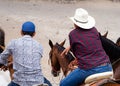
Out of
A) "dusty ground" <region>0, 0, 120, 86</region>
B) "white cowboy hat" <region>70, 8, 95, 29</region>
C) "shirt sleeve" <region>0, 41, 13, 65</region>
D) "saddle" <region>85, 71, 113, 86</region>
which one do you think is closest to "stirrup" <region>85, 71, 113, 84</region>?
"saddle" <region>85, 71, 113, 86</region>

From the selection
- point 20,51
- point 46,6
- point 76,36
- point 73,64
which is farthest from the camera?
point 46,6

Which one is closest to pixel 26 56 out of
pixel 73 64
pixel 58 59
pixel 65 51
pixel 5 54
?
pixel 5 54

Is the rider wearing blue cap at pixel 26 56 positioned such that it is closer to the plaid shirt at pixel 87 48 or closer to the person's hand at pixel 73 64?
the plaid shirt at pixel 87 48

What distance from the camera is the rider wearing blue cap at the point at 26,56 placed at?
749 cm

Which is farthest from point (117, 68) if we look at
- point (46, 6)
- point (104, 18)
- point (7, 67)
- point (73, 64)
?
point (46, 6)

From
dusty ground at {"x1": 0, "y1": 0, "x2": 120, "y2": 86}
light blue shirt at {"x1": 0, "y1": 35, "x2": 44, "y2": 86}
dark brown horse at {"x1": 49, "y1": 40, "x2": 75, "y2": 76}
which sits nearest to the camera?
light blue shirt at {"x1": 0, "y1": 35, "x2": 44, "y2": 86}

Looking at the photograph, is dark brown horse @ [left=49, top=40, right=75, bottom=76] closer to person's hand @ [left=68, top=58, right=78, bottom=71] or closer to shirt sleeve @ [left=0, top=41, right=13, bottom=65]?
person's hand @ [left=68, top=58, right=78, bottom=71]

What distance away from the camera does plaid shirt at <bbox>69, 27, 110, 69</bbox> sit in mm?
8039

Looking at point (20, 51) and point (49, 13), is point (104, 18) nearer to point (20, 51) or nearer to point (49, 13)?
point (49, 13)

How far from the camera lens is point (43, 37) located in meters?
19.5

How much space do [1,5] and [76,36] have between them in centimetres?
1957

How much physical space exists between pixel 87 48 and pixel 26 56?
1.11 m

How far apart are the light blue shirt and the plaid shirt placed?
77cm

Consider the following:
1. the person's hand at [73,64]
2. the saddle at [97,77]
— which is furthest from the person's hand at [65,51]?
the saddle at [97,77]
